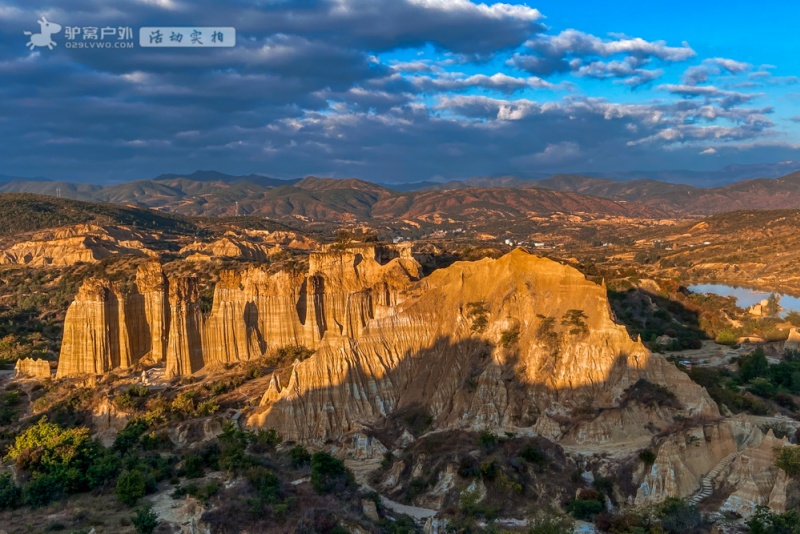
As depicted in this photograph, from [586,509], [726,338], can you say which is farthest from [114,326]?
[726,338]

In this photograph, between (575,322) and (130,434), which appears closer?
(575,322)

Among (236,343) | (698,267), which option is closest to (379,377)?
(236,343)

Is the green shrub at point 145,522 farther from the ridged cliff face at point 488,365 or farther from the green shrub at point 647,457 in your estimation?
the green shrub at point 647,457

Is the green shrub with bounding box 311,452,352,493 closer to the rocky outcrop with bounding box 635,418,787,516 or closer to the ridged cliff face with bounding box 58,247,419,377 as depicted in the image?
the rocky outcrop with bounding box 635,418,787,516

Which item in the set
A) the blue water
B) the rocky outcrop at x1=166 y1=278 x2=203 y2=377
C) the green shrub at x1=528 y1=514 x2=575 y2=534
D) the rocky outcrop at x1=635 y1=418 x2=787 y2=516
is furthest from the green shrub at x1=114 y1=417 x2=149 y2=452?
the blue water

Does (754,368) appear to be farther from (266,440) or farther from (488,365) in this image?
(266,440)

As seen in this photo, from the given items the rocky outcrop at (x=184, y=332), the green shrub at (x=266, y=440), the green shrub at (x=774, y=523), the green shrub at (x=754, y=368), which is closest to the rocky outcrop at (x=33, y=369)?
the rocky outcrop at (x=184, y=332)
